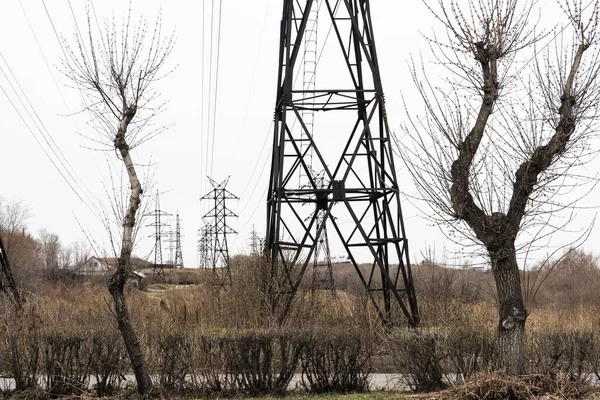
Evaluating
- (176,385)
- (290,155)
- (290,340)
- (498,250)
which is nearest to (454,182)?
(498,250)

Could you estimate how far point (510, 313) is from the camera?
433 inches

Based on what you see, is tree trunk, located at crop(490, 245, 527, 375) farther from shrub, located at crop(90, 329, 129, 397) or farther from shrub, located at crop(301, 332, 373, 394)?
shrub, located at crop(90, 329, 129, 397)

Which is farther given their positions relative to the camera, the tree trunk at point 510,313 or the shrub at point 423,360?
the shrub at point 423,360

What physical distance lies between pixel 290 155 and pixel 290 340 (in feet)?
23.1

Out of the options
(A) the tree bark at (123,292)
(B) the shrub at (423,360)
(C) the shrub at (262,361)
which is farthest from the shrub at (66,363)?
(B) the shrub at (423,360)

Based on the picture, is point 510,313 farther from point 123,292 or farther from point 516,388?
point 123,292

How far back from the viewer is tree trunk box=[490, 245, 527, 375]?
10992 millimetres

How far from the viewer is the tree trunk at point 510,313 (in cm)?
1099

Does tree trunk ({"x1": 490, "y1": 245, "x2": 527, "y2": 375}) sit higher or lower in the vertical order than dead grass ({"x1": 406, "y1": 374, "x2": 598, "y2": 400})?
higher

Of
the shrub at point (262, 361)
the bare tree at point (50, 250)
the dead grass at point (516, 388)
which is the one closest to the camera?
the dead grass at point (516, 388)

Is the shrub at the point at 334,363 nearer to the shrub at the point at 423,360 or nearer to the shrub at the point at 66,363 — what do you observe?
the shrub at the point at 423,360

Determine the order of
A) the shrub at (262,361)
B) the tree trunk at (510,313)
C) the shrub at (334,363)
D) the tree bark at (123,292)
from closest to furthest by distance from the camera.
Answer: the tree trunk at (510,313) → the tree bark at (123,292) → the shrub at (262,361) → the shrub at (334,363)

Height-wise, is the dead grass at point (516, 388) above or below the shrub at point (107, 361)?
below

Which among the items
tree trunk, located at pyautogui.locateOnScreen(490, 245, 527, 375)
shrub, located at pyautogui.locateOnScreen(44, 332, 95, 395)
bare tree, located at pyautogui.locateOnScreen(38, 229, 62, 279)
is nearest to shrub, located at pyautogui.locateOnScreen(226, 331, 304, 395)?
shrub, located at pyautogui.locateOnScreen(44, 332, 95, 395)
